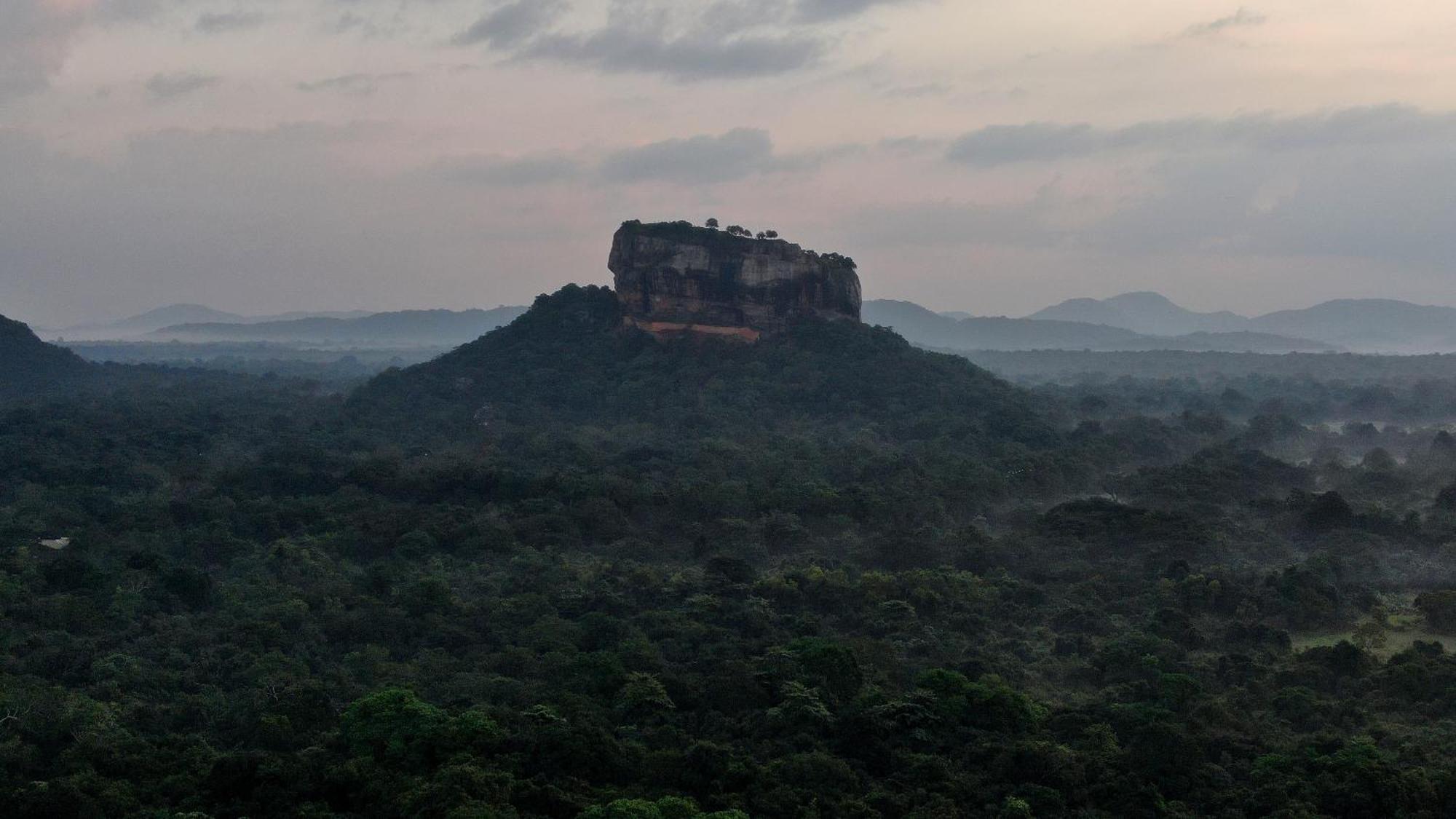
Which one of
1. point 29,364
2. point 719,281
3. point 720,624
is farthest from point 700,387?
point 29,364

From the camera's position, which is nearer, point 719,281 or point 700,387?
point 700,387

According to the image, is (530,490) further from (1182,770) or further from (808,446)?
(1182,770)

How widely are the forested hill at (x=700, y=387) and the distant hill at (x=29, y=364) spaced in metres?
31.9

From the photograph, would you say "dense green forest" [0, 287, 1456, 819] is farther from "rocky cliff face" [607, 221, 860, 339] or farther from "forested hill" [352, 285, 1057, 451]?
"rocky cliff face" [607, 221, 860, 339]

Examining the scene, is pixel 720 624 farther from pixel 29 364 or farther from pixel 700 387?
pixel 29 364

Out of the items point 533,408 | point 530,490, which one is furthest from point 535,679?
point 533,408

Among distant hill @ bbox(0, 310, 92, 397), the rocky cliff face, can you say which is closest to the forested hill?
the rocky cliff face

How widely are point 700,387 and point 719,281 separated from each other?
8323 mm

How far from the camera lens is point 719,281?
80.3m

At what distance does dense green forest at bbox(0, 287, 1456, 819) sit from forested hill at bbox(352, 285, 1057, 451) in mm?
3218

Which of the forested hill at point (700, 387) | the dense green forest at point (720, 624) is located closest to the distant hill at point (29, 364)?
the forested hill at point (700, 387)

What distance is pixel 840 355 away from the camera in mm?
79438

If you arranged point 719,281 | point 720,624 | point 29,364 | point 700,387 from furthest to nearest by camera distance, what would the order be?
point 29,364, point 719,281, point 700,387, point 720,624

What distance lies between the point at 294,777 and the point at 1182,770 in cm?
1478
